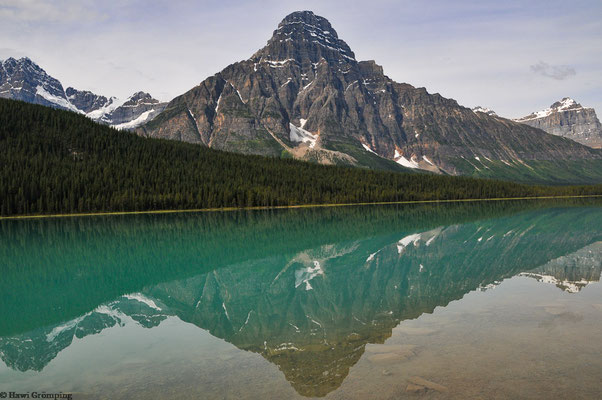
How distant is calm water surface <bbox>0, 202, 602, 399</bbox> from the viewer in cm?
1444

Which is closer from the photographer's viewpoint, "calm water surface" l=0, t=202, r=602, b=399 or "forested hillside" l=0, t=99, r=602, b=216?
"calm water surface" l=0, t=202, r=602, b=399

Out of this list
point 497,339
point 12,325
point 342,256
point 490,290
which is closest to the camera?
point 497,339

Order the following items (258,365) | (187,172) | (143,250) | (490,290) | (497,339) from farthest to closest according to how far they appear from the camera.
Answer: (187,172) → (143,250) → (490,290) → (497,339) → (258,365)

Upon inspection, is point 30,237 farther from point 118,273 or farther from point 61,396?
point 61,396

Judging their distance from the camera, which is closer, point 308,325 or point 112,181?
point 308,325

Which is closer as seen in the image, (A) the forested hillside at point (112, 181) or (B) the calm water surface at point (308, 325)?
(B) the calm water surface at point (308, 325)

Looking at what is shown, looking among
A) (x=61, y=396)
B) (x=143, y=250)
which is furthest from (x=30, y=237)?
(x=61, y=396)

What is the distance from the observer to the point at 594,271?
35.7 meters

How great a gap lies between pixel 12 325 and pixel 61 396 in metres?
11.7

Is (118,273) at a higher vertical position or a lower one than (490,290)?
lower

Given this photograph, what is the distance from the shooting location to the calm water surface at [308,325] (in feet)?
47.4

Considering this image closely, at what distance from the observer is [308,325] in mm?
21531

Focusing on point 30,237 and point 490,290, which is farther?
point 30,237

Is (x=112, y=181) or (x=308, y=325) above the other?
(x=112, y=181)
